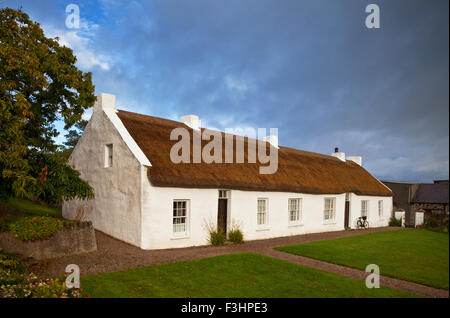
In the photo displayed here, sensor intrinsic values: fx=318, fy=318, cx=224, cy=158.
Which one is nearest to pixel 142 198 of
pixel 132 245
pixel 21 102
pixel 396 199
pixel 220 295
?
pixel 132 245

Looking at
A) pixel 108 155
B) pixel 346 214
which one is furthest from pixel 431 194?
pixel 108 155

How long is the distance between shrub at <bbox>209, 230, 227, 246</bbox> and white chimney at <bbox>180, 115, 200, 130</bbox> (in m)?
6.56

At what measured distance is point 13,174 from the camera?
9320 mm

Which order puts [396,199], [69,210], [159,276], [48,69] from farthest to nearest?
[396,199], [69,210], [48,69], [159,276]

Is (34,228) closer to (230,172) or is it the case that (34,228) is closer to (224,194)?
(224,194)

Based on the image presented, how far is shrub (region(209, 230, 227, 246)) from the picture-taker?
14.1 m

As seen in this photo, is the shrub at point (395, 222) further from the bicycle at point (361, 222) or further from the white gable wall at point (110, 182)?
the white gable wall at point (110, 182)

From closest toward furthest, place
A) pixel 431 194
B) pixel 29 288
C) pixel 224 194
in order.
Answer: pixel 29 288
pixel 224 194
pixel 431 194

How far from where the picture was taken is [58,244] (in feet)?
34.8

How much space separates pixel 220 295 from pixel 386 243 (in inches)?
476

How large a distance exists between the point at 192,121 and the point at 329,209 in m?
11.1

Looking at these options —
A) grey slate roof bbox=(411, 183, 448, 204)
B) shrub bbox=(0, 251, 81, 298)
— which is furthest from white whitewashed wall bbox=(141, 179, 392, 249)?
grey slate roof bbox=(411, 183, 448, 204)

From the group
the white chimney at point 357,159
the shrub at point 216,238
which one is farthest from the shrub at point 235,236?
the white chimney at point 357,159
